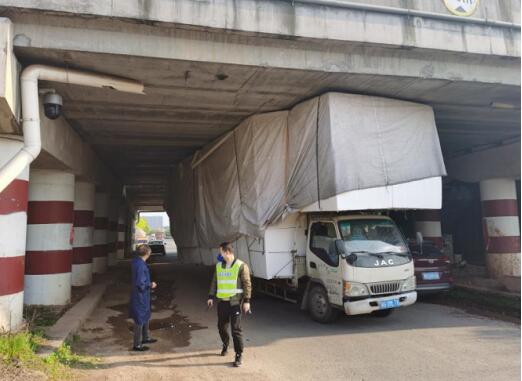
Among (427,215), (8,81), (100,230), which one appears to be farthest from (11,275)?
(427,215)

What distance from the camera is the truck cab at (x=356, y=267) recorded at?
26.9 ft

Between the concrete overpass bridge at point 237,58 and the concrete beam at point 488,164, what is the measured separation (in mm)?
2758

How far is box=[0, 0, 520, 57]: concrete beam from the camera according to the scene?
257 inches

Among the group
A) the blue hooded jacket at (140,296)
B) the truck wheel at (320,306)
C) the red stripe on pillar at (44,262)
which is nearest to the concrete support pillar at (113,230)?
the red stripe on pillar at (44,262)

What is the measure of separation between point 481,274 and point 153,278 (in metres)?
13.1

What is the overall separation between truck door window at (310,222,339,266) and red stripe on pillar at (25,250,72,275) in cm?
610

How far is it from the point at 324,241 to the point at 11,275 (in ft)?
19.6

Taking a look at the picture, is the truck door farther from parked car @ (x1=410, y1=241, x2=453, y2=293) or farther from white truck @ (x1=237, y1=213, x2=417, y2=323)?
parked car @ (x1=410, y1=241, x2=453, y2=293)

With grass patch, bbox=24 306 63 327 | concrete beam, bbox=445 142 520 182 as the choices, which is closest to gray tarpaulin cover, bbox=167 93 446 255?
grass patch, bbox=24 306 63 327

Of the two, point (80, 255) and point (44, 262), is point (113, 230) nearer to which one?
point (80, 255)

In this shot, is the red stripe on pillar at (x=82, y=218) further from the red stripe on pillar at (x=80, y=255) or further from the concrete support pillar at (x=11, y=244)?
the concrete support pillar at (x=11, y=244)

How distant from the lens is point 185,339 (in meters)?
7.77

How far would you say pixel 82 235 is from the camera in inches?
553

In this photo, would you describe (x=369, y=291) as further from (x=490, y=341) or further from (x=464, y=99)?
(x=464, y=99)
